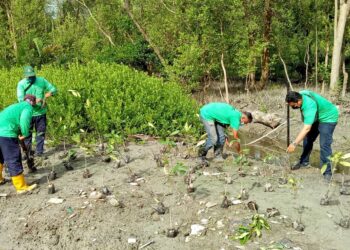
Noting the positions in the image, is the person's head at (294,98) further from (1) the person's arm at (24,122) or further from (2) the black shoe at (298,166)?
(1) the person's arm at (24,122)

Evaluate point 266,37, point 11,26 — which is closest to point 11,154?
point 266,37

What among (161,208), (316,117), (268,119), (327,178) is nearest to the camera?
(161,208)

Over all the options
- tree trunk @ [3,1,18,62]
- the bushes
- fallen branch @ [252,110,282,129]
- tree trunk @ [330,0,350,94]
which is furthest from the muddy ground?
tree trunk @ [3,1,18,62]

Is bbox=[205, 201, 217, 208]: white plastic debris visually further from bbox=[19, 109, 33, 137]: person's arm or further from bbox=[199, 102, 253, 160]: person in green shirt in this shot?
bbox=[19, 109, 33, 137]: person's arm

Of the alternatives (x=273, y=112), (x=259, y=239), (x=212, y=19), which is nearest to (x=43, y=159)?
(x=259, y=239)

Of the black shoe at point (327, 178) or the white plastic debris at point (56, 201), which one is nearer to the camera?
the white plastic debris at point (56, 201)

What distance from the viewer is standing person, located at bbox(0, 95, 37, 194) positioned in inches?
284

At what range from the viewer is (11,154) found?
23.8 ft

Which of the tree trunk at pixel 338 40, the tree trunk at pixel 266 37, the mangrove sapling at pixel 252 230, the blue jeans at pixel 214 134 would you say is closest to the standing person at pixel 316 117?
the blue jeans at pixel 214 134

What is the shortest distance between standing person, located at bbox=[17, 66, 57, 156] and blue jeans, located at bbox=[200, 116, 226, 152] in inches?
132

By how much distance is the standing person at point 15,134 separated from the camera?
284 inches

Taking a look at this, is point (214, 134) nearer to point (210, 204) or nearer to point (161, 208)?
point (210, 204)

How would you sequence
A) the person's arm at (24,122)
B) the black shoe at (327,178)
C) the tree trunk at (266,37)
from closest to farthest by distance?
the person's arm at (24,122)
the black shoe at (327,178)
the tree trunk at (266,37)

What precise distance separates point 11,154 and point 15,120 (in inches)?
22.4
